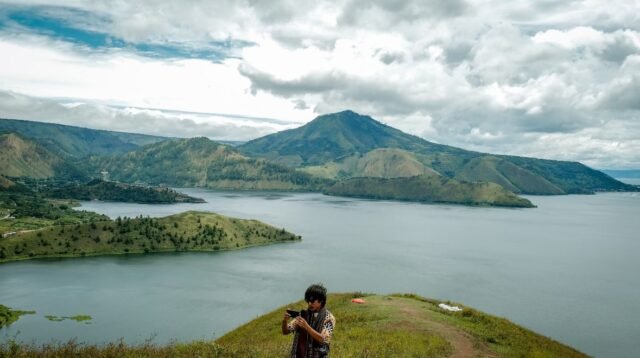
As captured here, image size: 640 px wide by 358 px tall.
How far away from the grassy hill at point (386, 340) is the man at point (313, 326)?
8729mm

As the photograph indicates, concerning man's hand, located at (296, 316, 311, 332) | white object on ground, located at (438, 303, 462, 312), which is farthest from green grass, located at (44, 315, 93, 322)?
man's hand, located at (296, 316, 311, 332)

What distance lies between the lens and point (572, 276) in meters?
189

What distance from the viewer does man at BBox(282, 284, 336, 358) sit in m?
16.5

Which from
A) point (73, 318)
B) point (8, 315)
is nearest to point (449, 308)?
point (73, 318)

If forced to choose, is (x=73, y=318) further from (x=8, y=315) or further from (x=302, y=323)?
(x=302, y=323)

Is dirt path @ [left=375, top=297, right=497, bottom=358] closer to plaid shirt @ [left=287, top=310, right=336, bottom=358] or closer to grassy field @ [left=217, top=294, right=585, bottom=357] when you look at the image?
grassy field @ [left=217, top=294, right=585, bottom=357]

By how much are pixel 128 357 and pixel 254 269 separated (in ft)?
561

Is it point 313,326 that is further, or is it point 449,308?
point 449,308

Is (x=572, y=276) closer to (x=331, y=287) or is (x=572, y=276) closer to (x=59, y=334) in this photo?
(x=331, y=287)

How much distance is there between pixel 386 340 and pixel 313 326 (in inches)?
1049

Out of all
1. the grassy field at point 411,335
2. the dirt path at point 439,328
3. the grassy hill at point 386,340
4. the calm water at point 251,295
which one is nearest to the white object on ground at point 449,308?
the grassy field at point 411,335

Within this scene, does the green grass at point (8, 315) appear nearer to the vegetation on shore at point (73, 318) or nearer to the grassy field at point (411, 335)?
the vegetation on shore at point (73, 318)

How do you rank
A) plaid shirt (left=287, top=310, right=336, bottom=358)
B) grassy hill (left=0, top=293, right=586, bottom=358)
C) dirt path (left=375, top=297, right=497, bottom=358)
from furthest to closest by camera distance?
dirt path (left=375, top=297, right=497, bottom=358), grassy hill (left=0, top=293, right=586, bottom=358), plaid shirt (left=287, top=310, right=336, bottom=358)

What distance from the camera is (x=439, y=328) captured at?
47.8 metres
